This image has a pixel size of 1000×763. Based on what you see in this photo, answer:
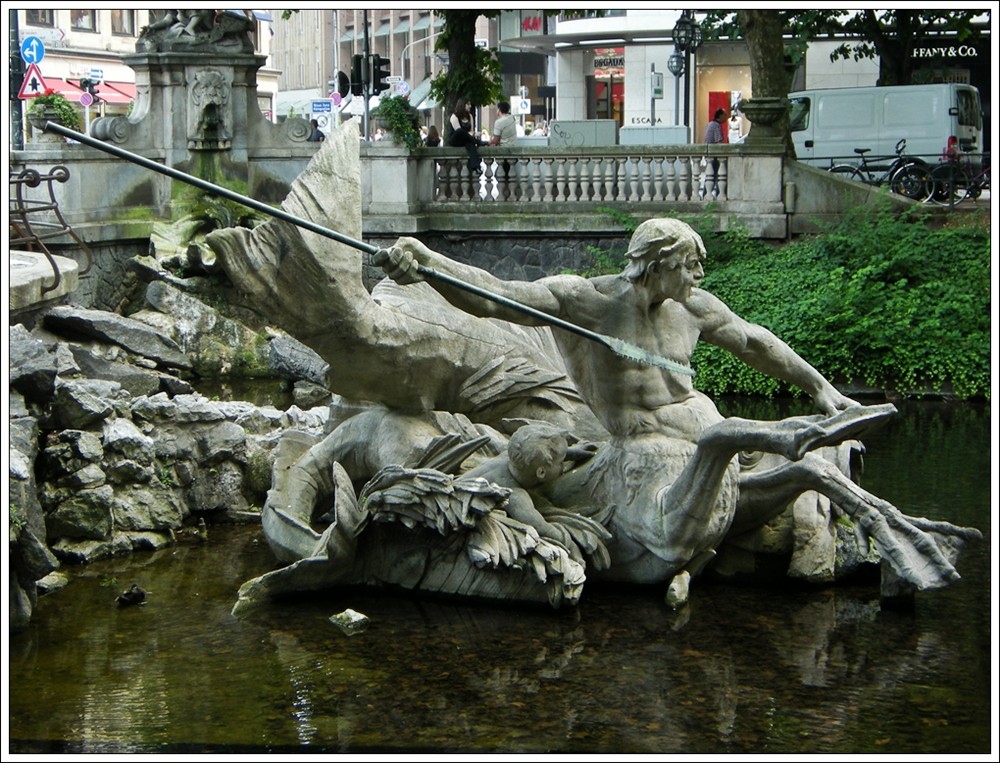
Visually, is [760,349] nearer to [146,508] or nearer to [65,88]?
[146,508]

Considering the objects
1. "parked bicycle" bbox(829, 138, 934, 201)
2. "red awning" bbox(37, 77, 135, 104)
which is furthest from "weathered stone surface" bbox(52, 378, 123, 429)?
"red awning" bbox(37, 77, 135, 104)

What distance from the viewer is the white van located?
25.7 m

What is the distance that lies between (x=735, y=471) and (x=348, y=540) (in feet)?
6.33

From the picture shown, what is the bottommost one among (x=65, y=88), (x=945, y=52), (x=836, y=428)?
(x=836, y=428)

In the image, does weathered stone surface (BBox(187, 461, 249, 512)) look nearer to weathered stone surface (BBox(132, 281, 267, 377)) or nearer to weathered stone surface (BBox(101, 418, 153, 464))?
weathered stone surface (BBox(101, 418, 153, 464))

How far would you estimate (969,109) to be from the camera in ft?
86.9

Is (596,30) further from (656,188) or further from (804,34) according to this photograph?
(656,188)

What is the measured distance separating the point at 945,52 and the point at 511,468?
2619 cm

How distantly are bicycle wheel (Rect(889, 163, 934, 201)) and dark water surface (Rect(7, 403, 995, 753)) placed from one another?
1387 cm

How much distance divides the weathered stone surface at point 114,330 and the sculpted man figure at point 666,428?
8.76 m

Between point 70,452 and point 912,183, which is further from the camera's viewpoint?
point 912,183

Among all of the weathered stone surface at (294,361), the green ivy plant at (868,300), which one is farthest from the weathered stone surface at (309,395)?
the green ivy plant at (868,300)

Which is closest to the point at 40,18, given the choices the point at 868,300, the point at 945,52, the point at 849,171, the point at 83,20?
the point at 83,20

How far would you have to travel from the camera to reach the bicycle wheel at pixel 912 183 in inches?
869
